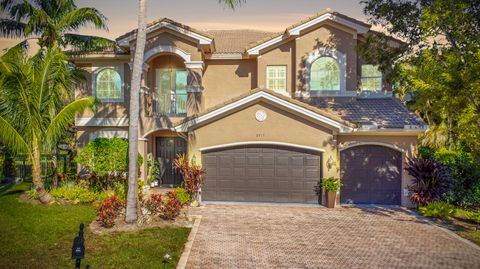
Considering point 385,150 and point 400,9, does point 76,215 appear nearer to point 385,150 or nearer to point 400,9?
point 385,150

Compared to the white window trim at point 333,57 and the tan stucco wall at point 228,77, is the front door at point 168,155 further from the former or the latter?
the white window trim at point 333,57

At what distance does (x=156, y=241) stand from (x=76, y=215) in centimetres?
433

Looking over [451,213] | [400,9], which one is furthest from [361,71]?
[451,213]

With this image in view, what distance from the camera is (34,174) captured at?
13734 millimetres

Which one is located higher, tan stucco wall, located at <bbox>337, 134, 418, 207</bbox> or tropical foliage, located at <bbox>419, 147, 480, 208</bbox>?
tan stucco wall, located at <bbox>337, 134, 418, 207</bbox>

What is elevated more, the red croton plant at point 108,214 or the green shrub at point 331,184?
the green shrub at point 331,184

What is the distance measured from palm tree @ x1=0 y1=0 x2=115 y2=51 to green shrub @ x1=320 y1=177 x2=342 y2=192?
1236 centimetres

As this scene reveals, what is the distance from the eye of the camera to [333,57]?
1762cm

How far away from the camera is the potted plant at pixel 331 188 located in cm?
1448

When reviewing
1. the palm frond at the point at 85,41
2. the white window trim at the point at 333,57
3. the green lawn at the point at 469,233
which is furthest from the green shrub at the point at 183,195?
the green lawn at the point at 469,233

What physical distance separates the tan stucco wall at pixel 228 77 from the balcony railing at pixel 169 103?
1.27 metres

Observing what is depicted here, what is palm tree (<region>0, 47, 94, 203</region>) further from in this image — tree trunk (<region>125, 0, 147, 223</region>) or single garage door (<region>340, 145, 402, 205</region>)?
single garage door (<region>340, 145, 402, 205</region>)

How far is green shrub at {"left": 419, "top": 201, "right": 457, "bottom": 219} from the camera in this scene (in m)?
12.9

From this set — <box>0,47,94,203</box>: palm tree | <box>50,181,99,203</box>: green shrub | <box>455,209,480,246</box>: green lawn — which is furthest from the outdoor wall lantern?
<box>0,47,94,203</box>: palm tree
